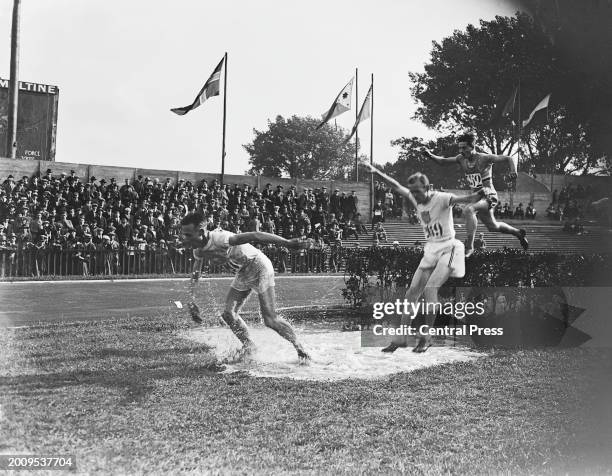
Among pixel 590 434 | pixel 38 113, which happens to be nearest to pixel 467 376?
pixel 590 434

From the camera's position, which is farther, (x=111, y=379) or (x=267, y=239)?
(x=111, y=379)

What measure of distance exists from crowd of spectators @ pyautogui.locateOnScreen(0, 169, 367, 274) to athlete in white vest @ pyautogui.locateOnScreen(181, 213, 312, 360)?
9134 millimetres

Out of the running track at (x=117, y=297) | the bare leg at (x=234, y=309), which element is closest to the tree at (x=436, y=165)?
the bare leg at (x=234, y=309)

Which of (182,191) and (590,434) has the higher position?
(182,191)

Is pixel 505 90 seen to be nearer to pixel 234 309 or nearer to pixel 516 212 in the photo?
pixel 516 212

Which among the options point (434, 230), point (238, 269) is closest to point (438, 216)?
point (434, 230)

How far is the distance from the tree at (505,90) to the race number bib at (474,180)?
36.6 inches

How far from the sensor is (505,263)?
1035 cm

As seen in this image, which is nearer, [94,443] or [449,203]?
[94,443]

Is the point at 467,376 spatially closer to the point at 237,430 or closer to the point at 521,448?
the point at 521,448

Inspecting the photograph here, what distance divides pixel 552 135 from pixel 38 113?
31787mm

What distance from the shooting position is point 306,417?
6184 millimetres

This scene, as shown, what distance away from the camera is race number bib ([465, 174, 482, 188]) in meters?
6.18

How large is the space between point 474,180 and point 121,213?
16.9 metres
